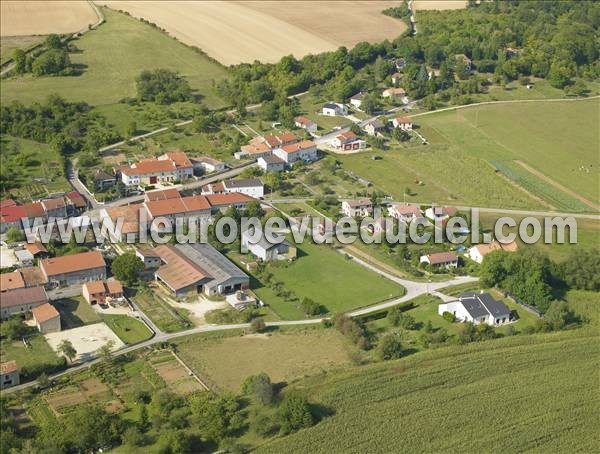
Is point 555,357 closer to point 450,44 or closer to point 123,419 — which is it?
point 123,419

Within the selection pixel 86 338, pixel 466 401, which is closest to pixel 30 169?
pixel 86 338

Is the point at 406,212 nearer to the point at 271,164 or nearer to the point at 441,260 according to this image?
the point at 441,260

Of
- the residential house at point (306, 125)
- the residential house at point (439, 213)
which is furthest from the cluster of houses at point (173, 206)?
the residential house at point (306, 125)

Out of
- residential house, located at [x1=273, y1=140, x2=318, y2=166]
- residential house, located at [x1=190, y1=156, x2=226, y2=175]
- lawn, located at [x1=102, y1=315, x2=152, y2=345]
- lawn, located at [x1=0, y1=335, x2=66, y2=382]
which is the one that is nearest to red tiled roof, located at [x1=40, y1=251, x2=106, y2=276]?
lawn, located at [x1=102, y1=315, x2=152, y2=345]

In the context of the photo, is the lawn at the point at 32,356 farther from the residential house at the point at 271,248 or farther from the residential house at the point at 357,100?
the residential house at the point at 357,100

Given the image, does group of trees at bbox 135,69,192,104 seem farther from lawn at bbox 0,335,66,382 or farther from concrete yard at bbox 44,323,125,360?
lawn at bbox 0,335,66,382

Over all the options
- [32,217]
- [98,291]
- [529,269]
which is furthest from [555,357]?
[32,217]

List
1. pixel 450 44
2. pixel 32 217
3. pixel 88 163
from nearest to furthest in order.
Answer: pixel 32 217 < pixel 88 163 < pixel 450 44
